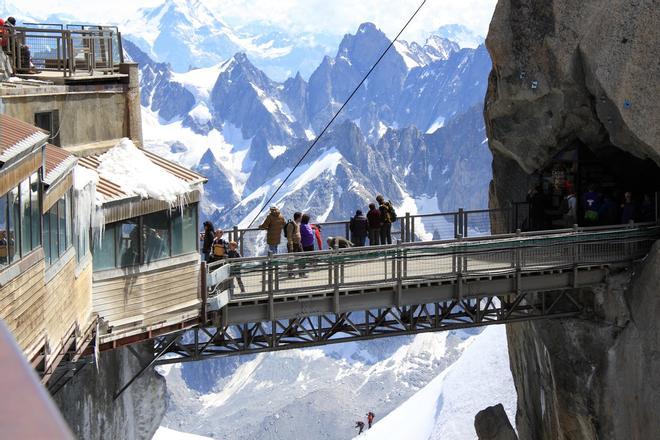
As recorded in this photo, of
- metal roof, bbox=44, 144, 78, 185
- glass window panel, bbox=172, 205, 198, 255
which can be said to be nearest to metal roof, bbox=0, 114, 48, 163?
metal roof, bbox=44, 144, 78, 185

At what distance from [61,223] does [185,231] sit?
21.0 ft

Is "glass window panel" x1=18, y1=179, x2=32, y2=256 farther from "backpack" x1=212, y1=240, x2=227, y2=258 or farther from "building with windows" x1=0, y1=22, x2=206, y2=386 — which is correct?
"backpack" x1=212, y1=240, x2=227, y2=258

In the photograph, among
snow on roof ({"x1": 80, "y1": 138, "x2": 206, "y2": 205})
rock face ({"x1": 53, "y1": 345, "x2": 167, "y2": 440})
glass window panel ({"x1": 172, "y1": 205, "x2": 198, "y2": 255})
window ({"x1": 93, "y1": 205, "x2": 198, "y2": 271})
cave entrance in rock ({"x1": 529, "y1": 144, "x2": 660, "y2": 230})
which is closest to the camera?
window ({"x1": 93, "y1": 205, "x2": 198, "y2": 271})

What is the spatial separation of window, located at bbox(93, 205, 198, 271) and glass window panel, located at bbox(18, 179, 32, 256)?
7.06 metres

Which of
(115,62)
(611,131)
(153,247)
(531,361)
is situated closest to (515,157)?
(611,131)

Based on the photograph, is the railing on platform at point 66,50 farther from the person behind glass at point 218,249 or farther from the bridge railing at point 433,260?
the bridge railing at point 433,260

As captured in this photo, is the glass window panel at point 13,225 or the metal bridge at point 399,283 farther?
the metal bridge at point 399,283

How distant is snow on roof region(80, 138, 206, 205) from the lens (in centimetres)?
2061

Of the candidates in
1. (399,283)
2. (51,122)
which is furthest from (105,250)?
(399,283)

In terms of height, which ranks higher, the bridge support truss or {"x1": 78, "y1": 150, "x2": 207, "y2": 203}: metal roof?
{"x1": 78, "y1": 150, "x2": 207, "y2": 203}: metal roof

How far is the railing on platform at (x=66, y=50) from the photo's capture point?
26250mm

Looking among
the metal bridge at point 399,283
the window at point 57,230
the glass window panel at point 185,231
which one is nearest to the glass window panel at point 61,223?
the window at point 57,230

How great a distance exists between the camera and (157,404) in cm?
2847

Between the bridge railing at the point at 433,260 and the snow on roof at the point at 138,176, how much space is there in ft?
7.17
